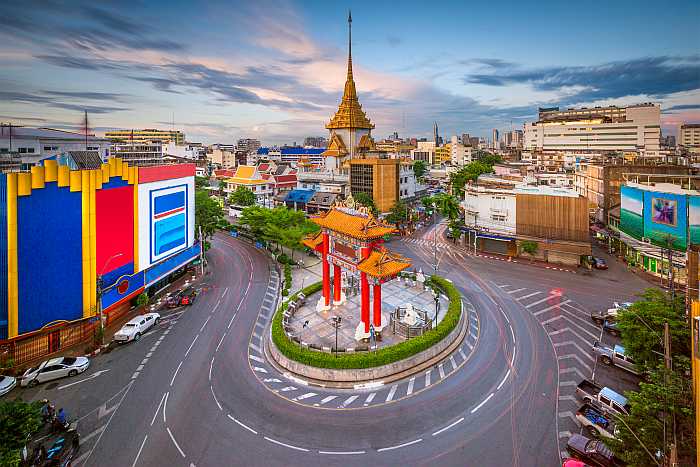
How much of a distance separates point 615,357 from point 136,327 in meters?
37.3

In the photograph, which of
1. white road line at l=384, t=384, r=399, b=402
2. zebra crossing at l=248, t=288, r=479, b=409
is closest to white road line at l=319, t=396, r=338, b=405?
zebra crossing at l=248, t=288, r=479, b=409

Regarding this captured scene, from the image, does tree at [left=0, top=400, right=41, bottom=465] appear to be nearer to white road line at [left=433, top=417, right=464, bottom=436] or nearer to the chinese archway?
white road line at [left=433, top=417, right=464, bottom=436]

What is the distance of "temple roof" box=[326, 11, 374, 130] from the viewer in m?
89.3

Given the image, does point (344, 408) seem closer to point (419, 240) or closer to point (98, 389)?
point (98, 389)

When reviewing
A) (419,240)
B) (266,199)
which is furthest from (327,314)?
(266,199)

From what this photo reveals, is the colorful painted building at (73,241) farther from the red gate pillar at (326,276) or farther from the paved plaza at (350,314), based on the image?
the red gate pillar at (326,276)

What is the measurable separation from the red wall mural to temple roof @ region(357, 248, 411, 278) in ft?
71.6

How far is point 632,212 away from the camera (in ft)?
163

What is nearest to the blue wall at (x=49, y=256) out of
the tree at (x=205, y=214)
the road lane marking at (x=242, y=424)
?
the road lane marking at (x=242, y=424)

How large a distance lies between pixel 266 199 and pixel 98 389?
7256cm

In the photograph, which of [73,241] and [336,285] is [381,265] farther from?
[73,241]

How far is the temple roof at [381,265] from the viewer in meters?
29.2

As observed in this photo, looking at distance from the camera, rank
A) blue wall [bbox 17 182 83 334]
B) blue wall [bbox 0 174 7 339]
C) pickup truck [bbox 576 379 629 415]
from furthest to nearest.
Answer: blue wall [bbox 17 182 83 334]
blue wall [bbox 0 174 7 339]
pickup truck [bbox 576 379 629 415]

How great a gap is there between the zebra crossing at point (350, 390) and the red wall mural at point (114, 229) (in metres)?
15.2
